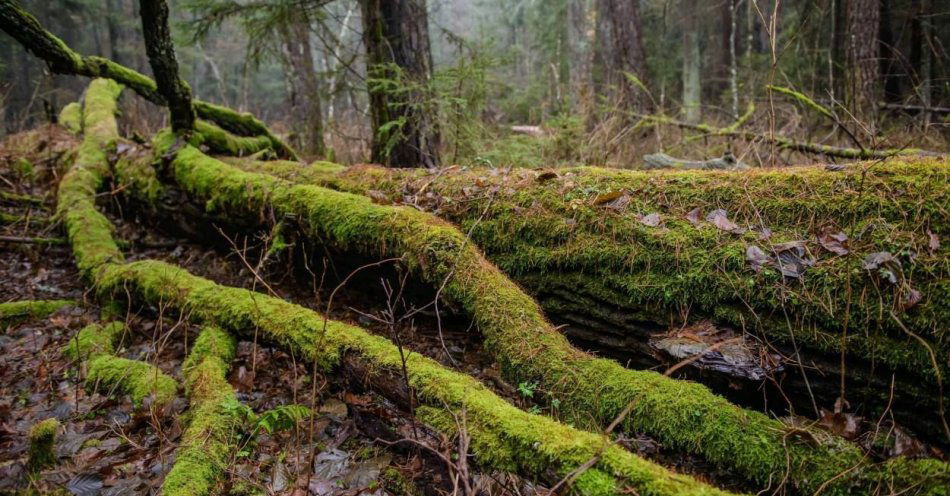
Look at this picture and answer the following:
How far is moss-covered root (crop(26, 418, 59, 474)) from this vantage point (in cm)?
195

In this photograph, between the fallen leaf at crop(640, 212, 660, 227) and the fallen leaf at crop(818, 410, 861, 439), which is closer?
the fallen leaf at crop(818, 410, 861, 439)

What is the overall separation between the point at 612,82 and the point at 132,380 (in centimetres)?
864

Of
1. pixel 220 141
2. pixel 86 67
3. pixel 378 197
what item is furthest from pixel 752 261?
pixel 86 67

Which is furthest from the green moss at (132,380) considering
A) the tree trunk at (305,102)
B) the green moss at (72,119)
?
the green moss at (72,119)

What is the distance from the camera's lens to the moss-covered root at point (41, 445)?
6.40ft

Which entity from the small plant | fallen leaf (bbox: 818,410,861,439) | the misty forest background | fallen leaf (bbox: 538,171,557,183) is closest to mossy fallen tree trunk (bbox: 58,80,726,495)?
the small plant

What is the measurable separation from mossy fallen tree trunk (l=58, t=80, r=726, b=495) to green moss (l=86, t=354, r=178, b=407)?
47 centimetres

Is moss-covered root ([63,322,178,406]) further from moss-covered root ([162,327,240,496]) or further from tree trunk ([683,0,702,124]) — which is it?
tree trunk ([683,0,702,124])

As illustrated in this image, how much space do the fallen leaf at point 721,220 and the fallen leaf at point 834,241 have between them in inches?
15.9

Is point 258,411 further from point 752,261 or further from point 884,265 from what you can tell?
point 884,265

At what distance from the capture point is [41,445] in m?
1.99

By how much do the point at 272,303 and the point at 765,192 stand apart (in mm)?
3224

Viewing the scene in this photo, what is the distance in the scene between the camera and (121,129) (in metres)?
9.43

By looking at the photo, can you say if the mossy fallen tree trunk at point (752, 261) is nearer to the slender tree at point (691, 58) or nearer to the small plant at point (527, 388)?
the small plant at point (527, 388)
